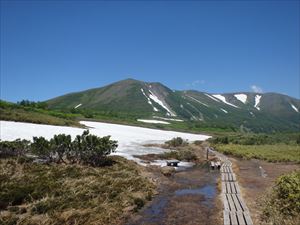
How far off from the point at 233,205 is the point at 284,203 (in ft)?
11.5

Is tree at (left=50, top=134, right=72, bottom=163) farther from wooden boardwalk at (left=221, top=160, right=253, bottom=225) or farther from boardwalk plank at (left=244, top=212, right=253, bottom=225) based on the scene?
boardwalk plank at (left=244, top=212, right=253, bottom=225)

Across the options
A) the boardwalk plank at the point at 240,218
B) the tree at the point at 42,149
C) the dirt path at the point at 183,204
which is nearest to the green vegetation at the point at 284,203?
the boardwalk plank at the point at 240,218

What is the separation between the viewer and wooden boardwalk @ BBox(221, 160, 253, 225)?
17.2 meters

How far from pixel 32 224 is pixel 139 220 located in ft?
20.1

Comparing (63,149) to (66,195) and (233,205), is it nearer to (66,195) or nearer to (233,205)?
(66,195)

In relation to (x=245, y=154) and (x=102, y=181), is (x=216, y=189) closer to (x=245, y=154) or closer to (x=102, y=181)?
(x=102, y=181)

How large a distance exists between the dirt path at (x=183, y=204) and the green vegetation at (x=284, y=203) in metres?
2.94

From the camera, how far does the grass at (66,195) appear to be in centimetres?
1683

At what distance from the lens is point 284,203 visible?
1798cm

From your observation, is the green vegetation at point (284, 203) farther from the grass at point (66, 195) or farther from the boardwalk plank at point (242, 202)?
the grass at point (66, 195)

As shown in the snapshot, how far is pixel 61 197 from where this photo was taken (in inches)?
760

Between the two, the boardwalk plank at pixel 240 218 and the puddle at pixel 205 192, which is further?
the puddle at pixel 205 192

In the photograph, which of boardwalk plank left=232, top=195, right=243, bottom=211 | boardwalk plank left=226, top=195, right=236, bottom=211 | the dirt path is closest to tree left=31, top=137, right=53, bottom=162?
the dirt path

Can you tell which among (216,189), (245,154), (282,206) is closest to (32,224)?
(282,206)
